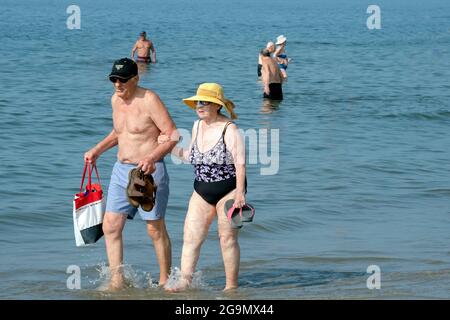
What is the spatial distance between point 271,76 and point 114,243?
1467 cm

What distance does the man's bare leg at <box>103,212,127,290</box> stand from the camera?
321 inches

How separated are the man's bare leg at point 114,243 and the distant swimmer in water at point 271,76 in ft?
43.6

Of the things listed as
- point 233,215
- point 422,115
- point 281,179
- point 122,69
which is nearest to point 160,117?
point 122,69

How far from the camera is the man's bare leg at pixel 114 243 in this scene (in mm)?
8146

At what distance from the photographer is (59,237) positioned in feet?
35.7

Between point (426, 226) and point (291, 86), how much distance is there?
681 inches

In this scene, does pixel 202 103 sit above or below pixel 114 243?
above

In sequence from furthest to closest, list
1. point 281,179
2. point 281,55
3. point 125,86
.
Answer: point 281,55, point 281,179, point 125,86

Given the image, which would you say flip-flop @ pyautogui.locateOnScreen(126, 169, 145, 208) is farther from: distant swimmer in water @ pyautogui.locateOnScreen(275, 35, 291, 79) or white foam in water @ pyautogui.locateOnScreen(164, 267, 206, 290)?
distant swimmer in water @ pyautogui.locateOnScreen(275, 35, 291, 79)

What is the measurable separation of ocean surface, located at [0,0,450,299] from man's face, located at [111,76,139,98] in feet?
4.88

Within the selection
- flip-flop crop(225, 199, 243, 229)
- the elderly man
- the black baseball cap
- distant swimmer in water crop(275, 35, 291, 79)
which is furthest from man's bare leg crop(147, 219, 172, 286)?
distant swimmer in water crop(275, 35, 291, 79)

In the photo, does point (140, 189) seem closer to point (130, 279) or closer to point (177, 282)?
point (177, 282)

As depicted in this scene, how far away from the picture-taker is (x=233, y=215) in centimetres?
779
